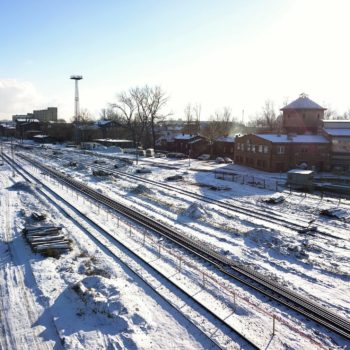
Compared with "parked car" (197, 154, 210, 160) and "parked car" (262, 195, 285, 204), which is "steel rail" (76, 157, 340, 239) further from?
"parked car" (197, 154, 210, 160)

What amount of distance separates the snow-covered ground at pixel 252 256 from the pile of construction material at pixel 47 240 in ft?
2.81

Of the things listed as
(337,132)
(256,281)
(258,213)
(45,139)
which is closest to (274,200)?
(258,213)

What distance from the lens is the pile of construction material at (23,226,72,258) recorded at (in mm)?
22547

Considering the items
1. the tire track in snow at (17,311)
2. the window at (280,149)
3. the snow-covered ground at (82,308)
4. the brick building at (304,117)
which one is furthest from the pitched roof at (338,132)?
the tire track in snow at (17,311)

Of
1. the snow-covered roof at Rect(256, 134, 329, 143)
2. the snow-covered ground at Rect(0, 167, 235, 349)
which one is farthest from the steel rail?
the snow-covered roof at Rect(256, 134, 329, 143)

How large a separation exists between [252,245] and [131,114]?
3606 inches

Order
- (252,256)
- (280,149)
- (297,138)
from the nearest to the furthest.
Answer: (252,256) → (280,149) → (297,138)

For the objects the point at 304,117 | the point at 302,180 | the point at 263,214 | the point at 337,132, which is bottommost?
the point at 263,214

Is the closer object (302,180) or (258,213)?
(258,213)

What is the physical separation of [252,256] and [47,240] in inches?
490

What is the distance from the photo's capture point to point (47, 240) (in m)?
23.9

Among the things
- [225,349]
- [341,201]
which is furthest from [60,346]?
[341,201]

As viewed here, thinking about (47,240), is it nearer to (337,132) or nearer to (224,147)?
(337,132)

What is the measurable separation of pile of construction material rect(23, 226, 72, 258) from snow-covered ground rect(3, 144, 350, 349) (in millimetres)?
856
